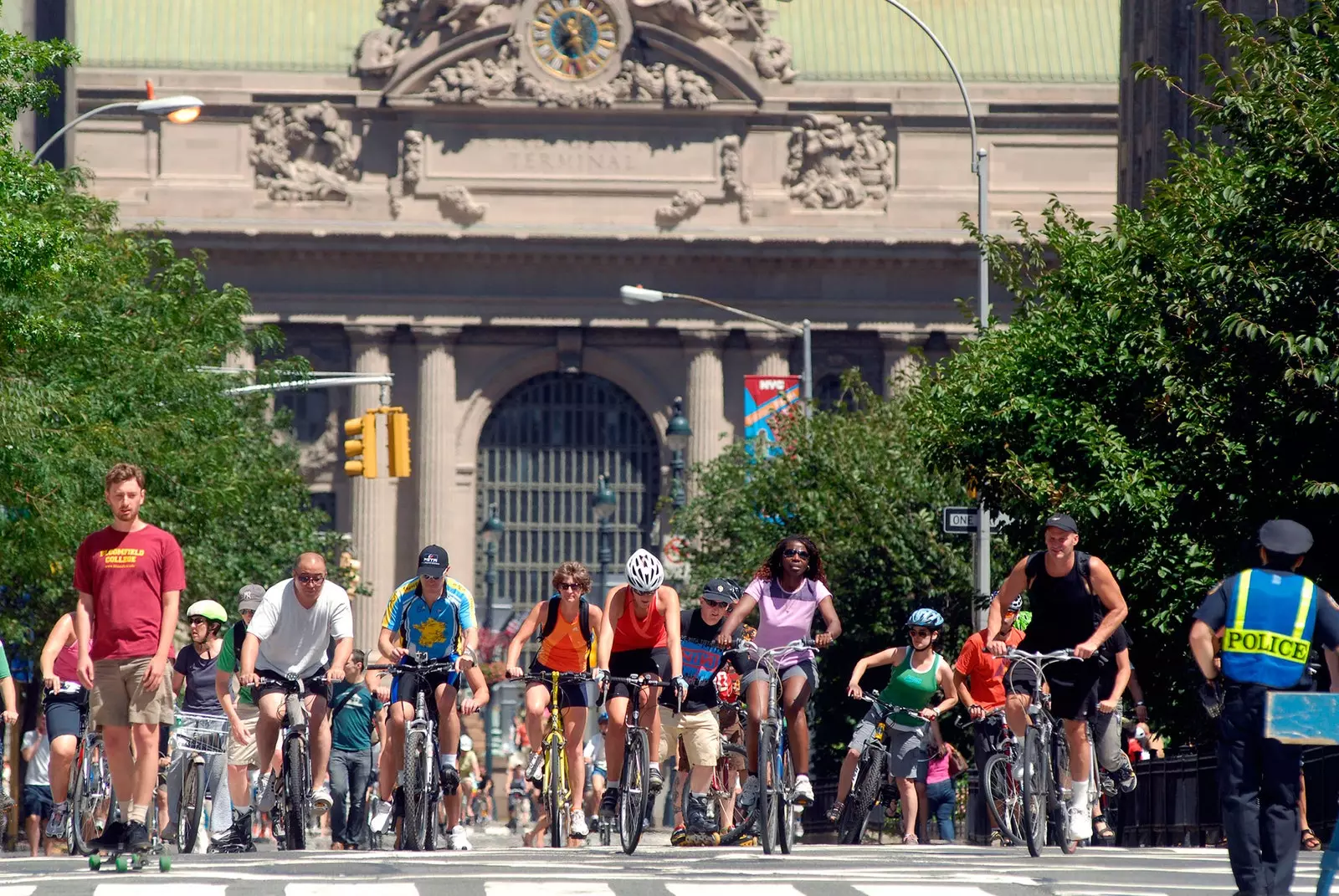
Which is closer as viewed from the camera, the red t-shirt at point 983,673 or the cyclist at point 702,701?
the cyclist at point 702,701

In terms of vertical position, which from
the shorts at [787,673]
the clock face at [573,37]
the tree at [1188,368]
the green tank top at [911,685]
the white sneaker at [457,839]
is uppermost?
the clock face at [573,37]

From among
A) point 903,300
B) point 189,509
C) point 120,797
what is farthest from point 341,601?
point 903,300

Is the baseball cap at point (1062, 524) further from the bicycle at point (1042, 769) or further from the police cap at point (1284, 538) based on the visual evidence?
the police cap at point (1284, 538)

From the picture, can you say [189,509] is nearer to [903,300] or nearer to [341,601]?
[341,601]

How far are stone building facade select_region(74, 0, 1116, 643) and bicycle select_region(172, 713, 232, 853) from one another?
54680mm

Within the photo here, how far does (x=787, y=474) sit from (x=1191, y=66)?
9.02 meters

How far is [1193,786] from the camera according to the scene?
86.7ft

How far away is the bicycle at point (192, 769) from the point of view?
57.2ft

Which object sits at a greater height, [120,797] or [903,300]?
[903,300]

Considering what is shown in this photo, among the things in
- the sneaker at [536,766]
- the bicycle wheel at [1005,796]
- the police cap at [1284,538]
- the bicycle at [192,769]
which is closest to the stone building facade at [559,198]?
the sneaker at [536,766]

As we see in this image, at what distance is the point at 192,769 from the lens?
17484mm

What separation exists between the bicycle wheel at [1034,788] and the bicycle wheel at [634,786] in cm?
230

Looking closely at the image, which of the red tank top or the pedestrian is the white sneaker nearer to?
the red tank top

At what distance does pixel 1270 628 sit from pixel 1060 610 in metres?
3.83
